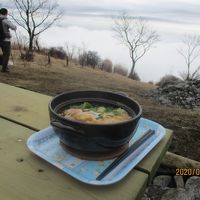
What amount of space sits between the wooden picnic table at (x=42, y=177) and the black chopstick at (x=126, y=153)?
41 mm

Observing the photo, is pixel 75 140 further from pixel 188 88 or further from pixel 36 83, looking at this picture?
pixel 188 88

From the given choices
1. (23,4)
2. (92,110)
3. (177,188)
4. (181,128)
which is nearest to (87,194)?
(92,110)

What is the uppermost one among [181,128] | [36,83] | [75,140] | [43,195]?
[75,140]

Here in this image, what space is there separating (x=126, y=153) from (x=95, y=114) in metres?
0.15

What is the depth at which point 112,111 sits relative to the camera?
2.68ft

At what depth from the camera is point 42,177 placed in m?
0.71

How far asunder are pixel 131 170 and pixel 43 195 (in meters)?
0.25

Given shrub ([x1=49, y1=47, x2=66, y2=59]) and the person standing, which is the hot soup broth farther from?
shrub ([x1=49, y1=47, x2=66, y2=59])

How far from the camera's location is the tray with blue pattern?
2.30 feet
